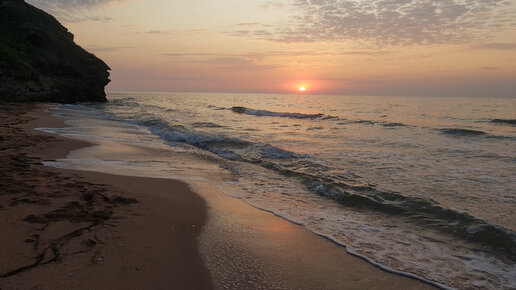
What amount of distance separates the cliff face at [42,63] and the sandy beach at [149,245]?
106 ft

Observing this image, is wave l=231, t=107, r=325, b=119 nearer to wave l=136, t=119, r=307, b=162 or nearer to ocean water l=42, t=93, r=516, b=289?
wave l=136, t=119, r=307, b=162

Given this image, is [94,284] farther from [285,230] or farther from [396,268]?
[396,268]

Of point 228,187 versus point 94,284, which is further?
point 228,187

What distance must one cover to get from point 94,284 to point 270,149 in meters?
10.6

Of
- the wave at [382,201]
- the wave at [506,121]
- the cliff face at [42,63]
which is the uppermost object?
the cliff face at [42,63]

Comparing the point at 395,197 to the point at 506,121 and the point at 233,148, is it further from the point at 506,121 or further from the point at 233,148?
the point at 506,121

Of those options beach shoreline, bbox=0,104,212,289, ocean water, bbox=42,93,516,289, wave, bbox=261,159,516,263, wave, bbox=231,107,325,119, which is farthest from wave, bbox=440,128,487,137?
beach shoreline, bbox=0,104,212,289

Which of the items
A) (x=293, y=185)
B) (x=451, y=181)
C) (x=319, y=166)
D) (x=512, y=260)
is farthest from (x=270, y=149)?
(x=512, y=260)

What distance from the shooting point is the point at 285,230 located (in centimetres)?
530

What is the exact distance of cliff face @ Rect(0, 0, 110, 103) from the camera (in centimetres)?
3243

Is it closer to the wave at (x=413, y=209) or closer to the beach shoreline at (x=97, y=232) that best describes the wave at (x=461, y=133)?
the wave at (x=413, y=209)

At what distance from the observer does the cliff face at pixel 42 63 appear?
1277 inches

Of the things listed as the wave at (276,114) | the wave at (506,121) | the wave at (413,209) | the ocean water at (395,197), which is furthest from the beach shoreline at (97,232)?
the wave at (276,114)

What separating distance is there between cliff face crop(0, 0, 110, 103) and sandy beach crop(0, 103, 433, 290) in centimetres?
3245
